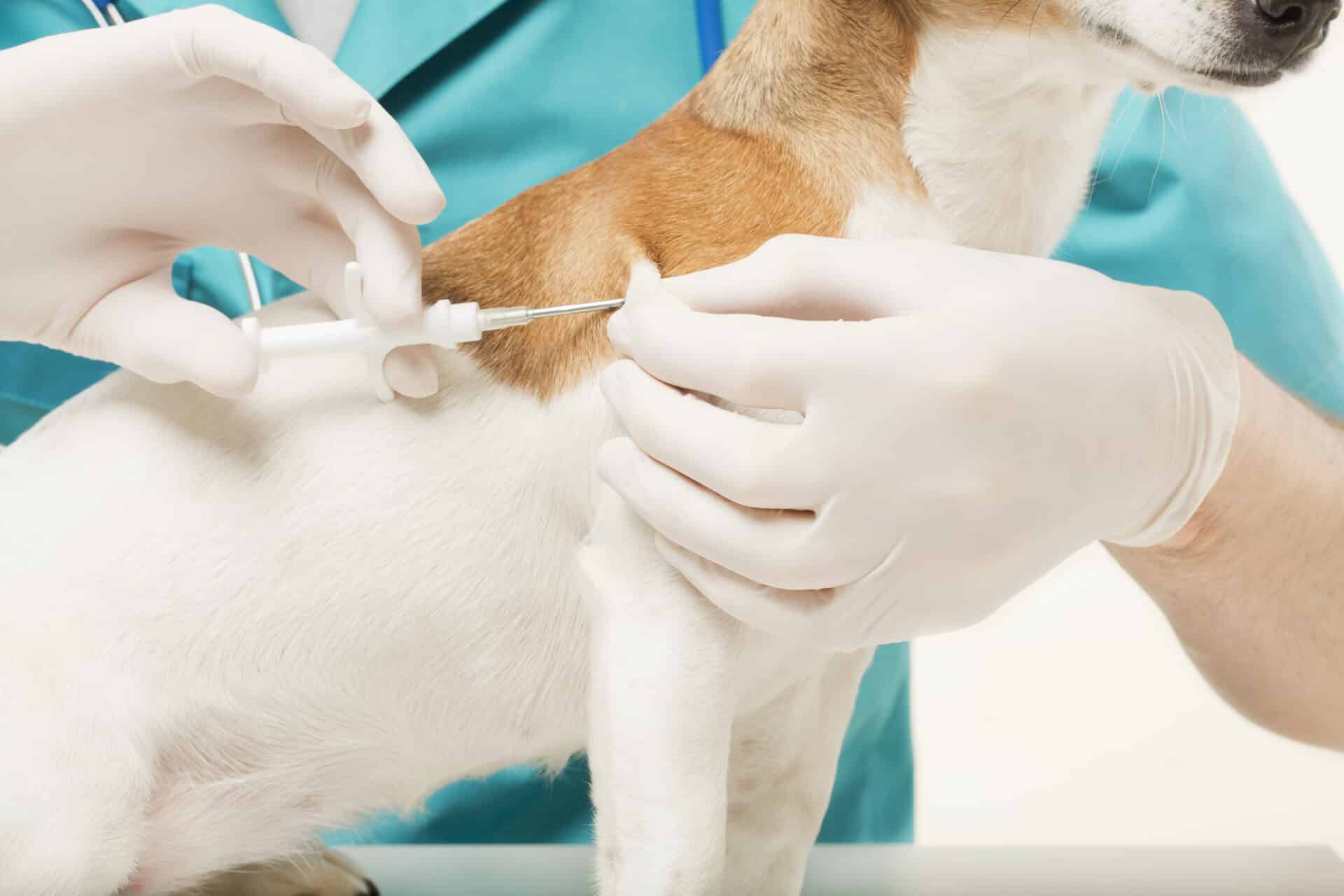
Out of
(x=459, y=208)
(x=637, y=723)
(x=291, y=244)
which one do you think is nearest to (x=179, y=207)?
(x=291, y=244)

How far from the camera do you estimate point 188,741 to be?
0.90 metres

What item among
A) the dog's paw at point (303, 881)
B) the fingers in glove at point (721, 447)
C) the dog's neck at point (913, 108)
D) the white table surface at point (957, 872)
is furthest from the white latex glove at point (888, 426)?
the dog's paw at point (303, 881)

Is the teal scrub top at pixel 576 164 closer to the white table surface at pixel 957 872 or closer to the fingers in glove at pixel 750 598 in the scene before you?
the white table surface at pixel 957 872

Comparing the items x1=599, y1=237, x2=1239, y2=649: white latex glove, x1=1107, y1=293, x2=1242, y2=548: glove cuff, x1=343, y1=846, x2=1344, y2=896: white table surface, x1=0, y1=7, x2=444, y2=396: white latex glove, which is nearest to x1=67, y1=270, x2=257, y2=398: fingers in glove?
x1=0, y1=7, x2=444, y2=396: white latex glove

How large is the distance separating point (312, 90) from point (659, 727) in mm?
538

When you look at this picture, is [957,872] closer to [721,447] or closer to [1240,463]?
[1240,463]

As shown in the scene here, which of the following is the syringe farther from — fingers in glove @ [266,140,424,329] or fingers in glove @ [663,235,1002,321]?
fingers in glove @ [663,235,1002,321]

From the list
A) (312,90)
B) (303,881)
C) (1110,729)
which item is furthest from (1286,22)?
(1110,729)

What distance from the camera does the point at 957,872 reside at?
4.06 feet

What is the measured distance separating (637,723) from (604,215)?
43 cm

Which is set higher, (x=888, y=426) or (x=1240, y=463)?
(x=888, y=426)

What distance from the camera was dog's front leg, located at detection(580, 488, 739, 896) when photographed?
2.60 ft

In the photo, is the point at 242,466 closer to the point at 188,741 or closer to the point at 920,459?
the point at 188,741

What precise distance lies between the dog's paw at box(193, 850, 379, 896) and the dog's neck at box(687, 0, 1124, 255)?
0.86m
